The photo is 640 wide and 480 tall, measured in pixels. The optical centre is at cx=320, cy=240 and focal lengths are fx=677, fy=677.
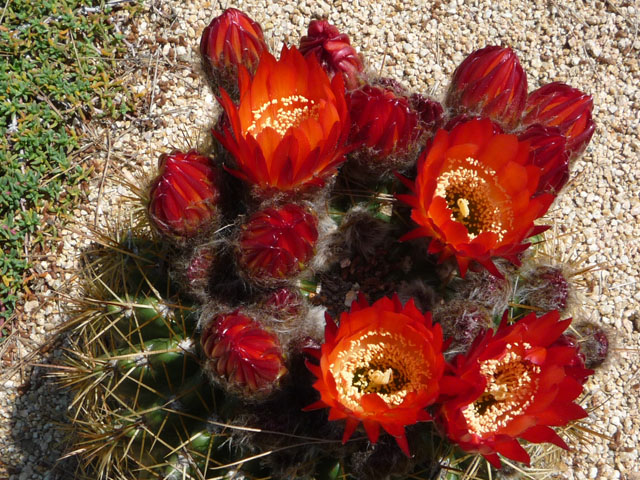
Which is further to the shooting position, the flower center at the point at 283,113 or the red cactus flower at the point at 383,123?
the flower center at the point at 283,113

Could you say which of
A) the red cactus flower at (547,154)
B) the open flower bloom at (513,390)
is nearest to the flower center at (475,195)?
the red cactus flower at (547,154)

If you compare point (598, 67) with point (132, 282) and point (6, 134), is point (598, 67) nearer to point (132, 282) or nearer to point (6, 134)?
point (132, 282)

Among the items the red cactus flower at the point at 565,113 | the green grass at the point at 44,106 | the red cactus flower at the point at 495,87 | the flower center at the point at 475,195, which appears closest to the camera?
the flower center at the point at 475,195

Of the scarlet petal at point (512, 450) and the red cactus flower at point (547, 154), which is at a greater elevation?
the red cactus flower at point (547, 154)

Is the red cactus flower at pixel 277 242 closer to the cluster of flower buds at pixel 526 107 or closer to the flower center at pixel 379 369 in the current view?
the flower center at pixel 379 369

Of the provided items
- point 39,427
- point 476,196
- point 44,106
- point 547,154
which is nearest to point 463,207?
point 476,196

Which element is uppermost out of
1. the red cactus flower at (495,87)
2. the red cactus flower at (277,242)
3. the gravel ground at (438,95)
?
the red cactus flower at (495,87)
